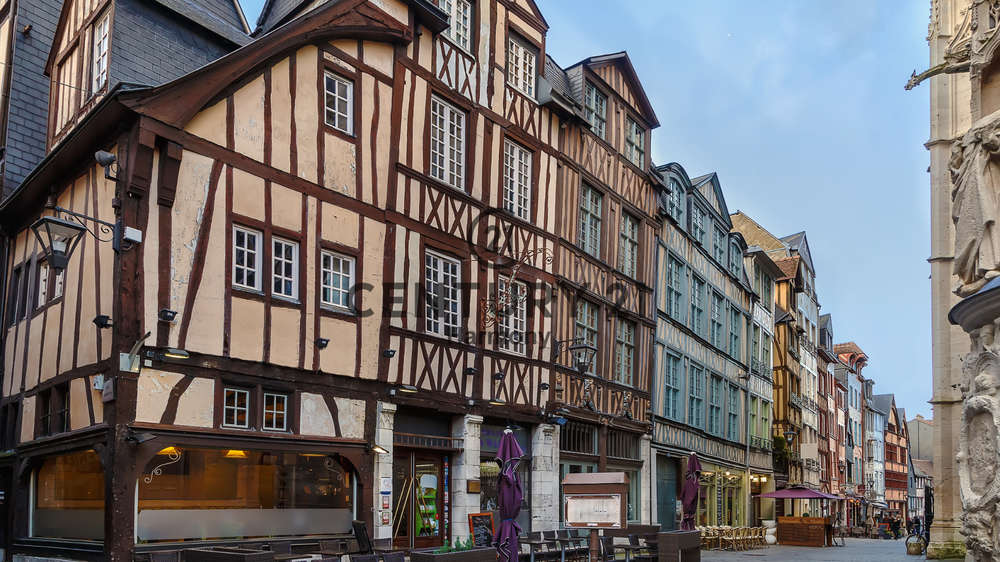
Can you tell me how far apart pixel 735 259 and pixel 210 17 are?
21636 millimetres

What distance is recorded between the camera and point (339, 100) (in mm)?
13992

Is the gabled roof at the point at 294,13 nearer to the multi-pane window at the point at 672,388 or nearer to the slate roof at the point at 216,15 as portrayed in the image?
the slate roof at the point at 216,15

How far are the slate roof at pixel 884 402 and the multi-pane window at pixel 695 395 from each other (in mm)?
62308

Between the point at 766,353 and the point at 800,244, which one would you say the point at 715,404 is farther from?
the point at 800,244

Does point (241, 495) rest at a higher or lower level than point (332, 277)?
lower

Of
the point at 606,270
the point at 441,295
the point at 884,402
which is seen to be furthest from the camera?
the point at 884,402

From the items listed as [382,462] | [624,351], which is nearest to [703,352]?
[624,351]

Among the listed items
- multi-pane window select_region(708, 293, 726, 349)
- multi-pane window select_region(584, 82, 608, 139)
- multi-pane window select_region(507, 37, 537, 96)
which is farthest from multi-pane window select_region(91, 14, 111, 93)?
multi-pane window select_region(708, 293, 726, 349)

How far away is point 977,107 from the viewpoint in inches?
398

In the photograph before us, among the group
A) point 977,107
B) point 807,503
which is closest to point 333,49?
point 977,107

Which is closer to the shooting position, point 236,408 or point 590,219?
point 236,408

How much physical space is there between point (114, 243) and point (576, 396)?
10893 millimetres

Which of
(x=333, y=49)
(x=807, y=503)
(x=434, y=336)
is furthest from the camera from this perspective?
(x=807, y=503)

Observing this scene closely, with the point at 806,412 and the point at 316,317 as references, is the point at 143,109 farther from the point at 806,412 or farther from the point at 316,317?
the point at 806,412
